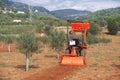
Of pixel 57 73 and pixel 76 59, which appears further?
pixel 76 59

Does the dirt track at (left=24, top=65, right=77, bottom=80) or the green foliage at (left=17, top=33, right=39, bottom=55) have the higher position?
the green foliage at (left=17, top=33, right=39, bottom=55)

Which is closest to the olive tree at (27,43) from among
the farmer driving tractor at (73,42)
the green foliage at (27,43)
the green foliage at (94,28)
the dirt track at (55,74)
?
the green foliage at (27,43)

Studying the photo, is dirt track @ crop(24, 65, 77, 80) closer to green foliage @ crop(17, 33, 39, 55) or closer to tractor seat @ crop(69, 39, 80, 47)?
tractor seat @ crop(69, 39, 80, 47)

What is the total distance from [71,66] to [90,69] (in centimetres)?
163

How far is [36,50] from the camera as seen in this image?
23.9 m

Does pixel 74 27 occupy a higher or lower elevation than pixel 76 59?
higher

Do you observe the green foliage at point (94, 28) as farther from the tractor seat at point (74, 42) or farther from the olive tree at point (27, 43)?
the olive tree at point (27, 43)

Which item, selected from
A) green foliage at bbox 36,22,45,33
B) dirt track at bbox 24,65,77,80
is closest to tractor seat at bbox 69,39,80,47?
dirt track at bbox 24,65,77,80

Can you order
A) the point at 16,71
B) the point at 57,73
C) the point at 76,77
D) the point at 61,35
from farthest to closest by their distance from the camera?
the point at 61,35
the point at 16,71
the point at 57,73
the point at 76,77

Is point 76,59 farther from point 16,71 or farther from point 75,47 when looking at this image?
point 16,71

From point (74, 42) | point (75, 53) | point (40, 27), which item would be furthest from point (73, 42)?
point (40, 27)

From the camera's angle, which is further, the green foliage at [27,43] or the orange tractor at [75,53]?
the orange tractor at [75,53]

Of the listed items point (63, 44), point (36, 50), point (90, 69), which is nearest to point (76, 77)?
point (90, 69)

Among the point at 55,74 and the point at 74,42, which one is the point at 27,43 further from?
the point at 55,74
